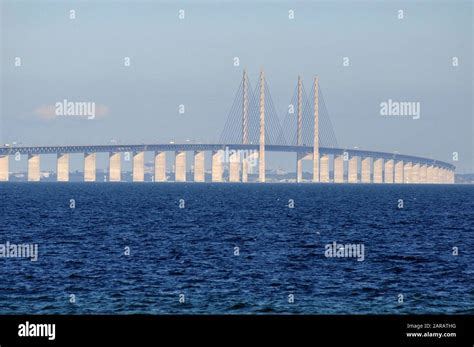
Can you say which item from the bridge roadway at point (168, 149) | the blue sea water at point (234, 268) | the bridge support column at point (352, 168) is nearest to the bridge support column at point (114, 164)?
the bridge roadway at point (168, 149)

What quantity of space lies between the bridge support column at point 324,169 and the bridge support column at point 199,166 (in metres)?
21.1

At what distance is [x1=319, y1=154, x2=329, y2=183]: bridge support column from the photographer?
575 feet

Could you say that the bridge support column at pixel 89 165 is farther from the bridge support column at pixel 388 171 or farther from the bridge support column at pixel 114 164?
the bridge support column at pixel 388 171

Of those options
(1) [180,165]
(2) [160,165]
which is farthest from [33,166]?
(1) [180,165]

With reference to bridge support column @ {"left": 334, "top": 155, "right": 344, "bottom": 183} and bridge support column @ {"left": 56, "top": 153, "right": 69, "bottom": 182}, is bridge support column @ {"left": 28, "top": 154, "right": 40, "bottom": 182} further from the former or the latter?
bridge support column @ {"left": 334, "top": 155, "right": 344, "bottom": 183}

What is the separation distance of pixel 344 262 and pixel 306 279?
5379 mm

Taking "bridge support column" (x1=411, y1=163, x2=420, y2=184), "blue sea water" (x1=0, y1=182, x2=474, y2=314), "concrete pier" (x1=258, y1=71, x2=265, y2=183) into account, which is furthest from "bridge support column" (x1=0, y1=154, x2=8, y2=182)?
"blue sea water" (x1=0, y1=182, x2=474, y2=314)

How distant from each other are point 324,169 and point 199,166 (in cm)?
2295

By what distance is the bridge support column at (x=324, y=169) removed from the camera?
575 ft

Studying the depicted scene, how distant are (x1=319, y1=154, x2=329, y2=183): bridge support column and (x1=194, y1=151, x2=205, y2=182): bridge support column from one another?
21.1 metres

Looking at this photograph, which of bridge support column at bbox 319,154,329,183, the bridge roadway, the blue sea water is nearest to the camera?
the blue sea water

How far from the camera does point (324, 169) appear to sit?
176 m

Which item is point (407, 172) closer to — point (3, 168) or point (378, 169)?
point (378, 169)
